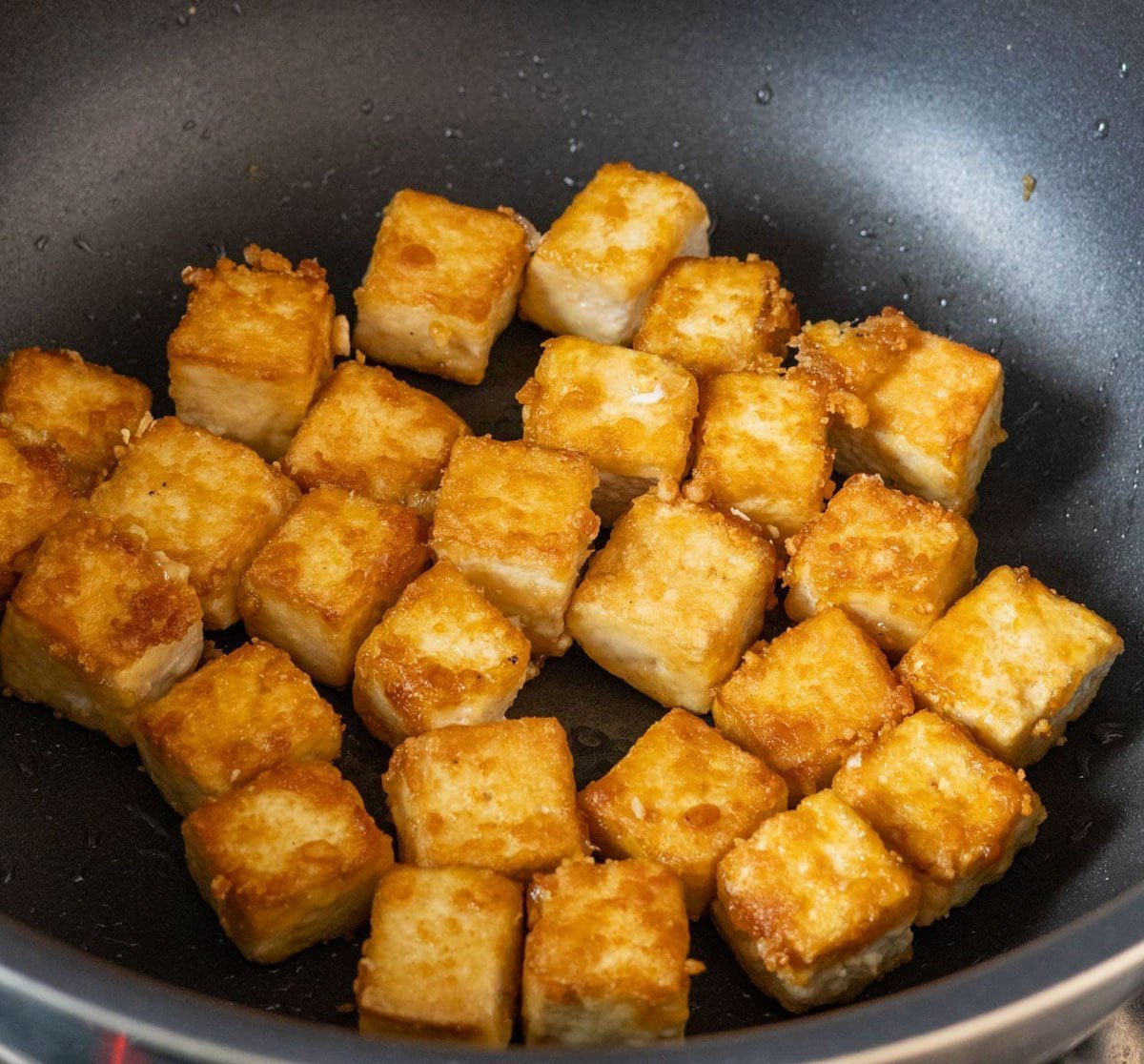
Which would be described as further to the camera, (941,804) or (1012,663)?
(1012,663)

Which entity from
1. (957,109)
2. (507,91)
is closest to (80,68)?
(507,91)

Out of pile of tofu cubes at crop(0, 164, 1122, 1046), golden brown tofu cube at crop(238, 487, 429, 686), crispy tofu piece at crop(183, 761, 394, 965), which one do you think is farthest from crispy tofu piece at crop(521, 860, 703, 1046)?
golden brown tofu cube at crop(238, 487, 429, 686)

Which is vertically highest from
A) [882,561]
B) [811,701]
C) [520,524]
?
[882,561]

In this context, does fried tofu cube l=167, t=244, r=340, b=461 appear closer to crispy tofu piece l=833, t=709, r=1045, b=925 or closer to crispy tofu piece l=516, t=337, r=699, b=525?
crispy tofu piece l=516, t=337, r=699, b=525

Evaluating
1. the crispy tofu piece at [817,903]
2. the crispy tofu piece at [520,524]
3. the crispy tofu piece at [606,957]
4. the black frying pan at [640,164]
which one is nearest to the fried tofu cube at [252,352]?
the black frying pan at [640,164]

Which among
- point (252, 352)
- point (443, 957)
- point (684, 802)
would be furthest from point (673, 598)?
point (252, 352)

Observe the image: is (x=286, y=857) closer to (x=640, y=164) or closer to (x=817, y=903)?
(x=817, y=903)

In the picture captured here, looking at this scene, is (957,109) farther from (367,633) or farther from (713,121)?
(367,633)
